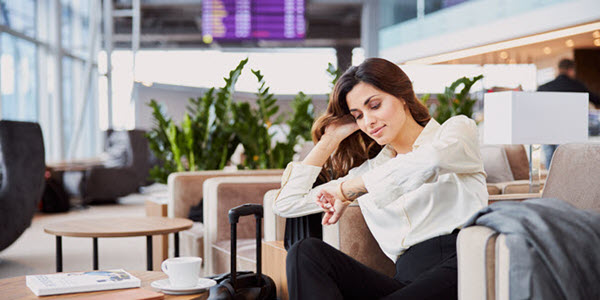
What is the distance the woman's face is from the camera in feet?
6.34

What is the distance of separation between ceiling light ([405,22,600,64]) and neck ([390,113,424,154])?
571 centimetres

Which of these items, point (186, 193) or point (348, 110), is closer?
point (348, 110)

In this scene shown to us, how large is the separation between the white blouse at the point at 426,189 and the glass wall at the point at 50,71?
6479 mm

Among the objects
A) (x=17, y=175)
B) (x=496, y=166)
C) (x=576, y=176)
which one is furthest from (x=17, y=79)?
(x=576, y=176)

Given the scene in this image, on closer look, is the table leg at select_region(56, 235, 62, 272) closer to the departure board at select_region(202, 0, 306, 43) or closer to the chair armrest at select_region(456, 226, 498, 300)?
the chair armrest at select_region(456, 226, 498, 300)

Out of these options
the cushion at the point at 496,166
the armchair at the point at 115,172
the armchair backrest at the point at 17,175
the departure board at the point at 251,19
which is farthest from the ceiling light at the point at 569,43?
the armchair backrest at the point at 17,175

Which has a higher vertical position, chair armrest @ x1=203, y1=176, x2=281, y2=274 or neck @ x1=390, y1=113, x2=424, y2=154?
neck @ x1=390, y1=113, x2=424, y2=154

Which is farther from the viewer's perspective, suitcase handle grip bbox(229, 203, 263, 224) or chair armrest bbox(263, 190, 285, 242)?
chair armrest bbox(263, 190, 285, 242)

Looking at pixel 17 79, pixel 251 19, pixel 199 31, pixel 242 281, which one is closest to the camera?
pixel 242 281

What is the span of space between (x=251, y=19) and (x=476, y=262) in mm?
8009

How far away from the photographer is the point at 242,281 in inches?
70.7

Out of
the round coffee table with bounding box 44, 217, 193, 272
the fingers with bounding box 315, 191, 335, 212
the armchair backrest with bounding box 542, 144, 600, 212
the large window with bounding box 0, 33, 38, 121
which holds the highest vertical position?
the large window with bounding box 0, 33, 38, 121

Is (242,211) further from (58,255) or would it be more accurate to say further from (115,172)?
(115,172)

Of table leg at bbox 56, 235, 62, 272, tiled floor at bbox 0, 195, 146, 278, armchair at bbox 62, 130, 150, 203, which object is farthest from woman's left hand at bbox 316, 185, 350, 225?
armchair at bbox 62, 130, 150, 203
